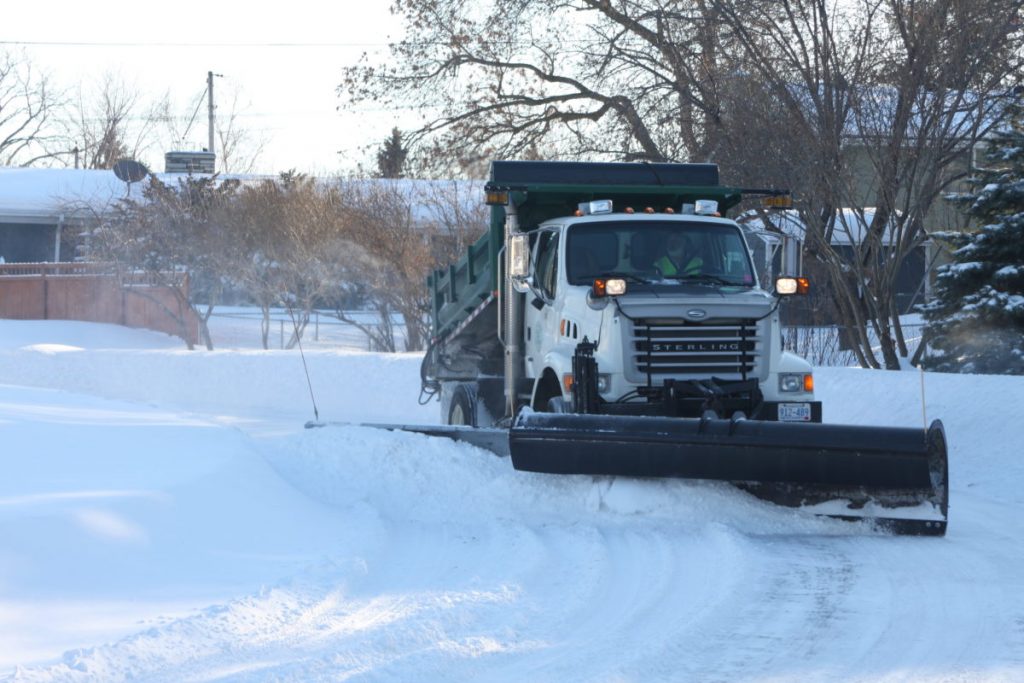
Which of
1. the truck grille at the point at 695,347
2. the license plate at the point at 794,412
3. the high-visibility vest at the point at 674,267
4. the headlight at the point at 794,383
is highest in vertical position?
the high-visibility vest at the point at 674,267

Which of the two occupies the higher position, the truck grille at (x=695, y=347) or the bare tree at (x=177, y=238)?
the bare tree at (x=177, y=238)

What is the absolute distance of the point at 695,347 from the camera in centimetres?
930

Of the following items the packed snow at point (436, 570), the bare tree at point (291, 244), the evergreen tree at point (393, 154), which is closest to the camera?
the packed snow at point (436, 570)

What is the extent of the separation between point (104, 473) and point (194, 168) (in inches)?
1101

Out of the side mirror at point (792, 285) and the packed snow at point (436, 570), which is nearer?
the packed snow at point (436, 570)

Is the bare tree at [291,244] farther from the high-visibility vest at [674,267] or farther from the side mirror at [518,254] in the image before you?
the high-visibility vest at [674,267]

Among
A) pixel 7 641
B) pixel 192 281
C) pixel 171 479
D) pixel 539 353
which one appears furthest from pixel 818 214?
pixel 192 281

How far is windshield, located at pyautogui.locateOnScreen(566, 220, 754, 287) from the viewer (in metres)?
10.1

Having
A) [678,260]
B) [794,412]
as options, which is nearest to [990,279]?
[678,260]

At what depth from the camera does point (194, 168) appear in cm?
3441

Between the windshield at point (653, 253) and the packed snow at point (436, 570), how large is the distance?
6.41 ft

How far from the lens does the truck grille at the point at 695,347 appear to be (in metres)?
9.23

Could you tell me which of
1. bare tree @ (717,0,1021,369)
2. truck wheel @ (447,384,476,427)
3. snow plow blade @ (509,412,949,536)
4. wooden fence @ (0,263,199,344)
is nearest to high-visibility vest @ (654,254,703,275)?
snow plow blade @ (509,412,949,536)

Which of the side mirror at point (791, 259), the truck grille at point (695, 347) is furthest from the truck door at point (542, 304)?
the side mirror at point (791, 259)
